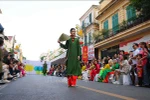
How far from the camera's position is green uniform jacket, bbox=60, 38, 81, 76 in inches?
277

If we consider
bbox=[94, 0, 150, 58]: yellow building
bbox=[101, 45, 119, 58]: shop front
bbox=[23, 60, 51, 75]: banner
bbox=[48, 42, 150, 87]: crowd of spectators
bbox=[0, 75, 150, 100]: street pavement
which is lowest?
bbox=[0, 75, 150, 100]: street pavement

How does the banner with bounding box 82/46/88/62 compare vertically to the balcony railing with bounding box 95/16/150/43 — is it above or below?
below

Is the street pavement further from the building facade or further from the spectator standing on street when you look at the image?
the building facade

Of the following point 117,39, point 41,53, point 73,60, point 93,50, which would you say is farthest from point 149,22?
point 41,53

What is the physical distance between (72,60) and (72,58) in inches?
2.7

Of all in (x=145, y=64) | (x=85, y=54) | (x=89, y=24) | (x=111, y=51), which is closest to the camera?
(x=145, y=64)

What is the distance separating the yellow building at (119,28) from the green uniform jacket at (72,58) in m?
8.94

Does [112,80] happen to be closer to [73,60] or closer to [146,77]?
[146,77]

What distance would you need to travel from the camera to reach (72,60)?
282 inches

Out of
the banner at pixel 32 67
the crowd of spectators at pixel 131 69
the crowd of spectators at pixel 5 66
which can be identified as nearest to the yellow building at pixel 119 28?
the crowd of spectators at pixel 131 69

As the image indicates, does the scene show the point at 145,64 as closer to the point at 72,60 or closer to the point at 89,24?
the point at 72,60

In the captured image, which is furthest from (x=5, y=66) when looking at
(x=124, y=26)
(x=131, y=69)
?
(x=124, y=26)

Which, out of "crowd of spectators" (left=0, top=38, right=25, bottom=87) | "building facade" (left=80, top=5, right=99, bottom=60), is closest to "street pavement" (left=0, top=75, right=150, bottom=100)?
"crowd of spectators" (left=0, top=38, right=25, bottom=87)

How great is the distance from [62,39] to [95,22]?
24080mm
